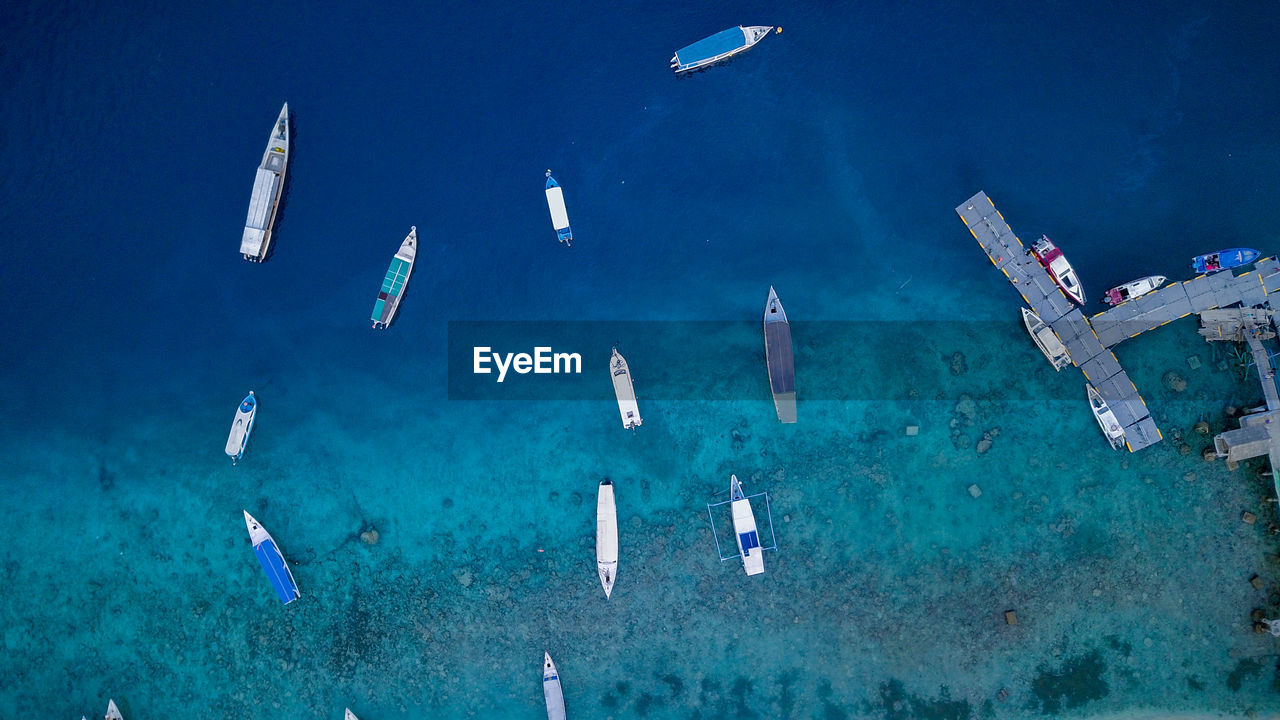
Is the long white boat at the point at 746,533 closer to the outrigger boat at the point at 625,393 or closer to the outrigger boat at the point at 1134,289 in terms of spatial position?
the outrigger boat at the point at 625,393

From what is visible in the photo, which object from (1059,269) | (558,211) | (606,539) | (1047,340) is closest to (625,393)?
(606,539)

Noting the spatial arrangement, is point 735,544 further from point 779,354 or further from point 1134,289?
point 1134,289

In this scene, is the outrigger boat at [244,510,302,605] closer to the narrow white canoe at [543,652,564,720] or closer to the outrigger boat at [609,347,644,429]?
the narrow white canoe at [543,652,564,720]

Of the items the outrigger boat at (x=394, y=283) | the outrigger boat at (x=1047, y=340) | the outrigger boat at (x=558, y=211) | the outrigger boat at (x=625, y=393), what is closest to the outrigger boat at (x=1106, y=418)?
the outrigger boat at (x=1047, y=340)

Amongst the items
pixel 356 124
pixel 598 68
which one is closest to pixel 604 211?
pixel 598 68

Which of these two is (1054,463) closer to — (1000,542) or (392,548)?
(1000,542)

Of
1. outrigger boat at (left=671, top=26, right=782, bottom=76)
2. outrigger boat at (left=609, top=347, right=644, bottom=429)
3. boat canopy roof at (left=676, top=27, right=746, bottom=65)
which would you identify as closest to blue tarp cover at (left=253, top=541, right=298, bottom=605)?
outrigger boat at (left=609, top=347, right=644, bottom=429)
